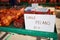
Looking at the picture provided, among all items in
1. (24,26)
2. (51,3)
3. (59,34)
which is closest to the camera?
(59,34)

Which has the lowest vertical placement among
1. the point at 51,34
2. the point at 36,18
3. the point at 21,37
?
the point at 21,37

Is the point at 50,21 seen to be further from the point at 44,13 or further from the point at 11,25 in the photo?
the point at 11,25

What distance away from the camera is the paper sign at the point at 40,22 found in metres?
0.82

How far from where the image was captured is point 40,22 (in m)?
0.85

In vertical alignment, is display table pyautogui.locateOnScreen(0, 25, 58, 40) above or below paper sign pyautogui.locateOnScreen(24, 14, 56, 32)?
below

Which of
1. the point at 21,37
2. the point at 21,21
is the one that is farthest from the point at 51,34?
the point at 21,37

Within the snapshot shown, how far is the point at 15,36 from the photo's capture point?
106 inches

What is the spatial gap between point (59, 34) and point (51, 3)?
191 centimetres

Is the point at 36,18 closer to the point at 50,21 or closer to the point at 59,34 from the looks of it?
the point at 50,21

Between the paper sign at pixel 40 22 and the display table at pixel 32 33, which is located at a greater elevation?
the paper sign at pixel 40 22

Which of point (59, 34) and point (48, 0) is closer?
point (59, 34)

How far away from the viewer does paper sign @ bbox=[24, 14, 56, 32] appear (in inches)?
32.3

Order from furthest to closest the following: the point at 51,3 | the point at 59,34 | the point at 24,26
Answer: the point at 51,3, the point at 24,26, the point at 59,34

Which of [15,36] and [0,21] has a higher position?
[0,21]
